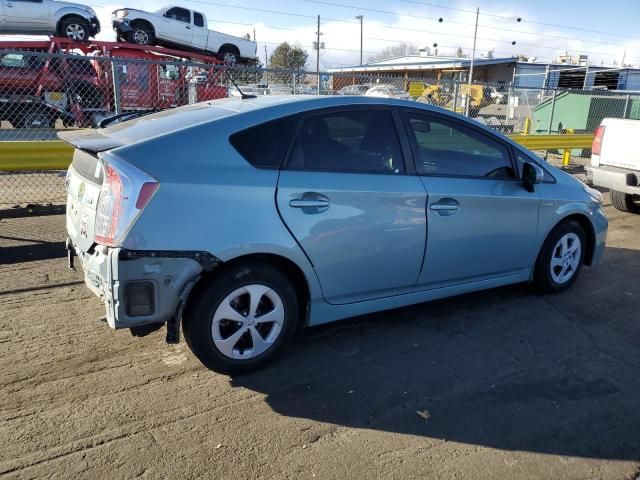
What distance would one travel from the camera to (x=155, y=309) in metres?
2.86

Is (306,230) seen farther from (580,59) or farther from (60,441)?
(580,59)

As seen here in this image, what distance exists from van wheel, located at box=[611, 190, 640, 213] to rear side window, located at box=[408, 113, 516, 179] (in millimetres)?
4987

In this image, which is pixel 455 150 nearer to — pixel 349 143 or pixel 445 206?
pixel 445 206

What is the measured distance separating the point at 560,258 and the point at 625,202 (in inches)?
173

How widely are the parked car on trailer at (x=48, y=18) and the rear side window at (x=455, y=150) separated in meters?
14.5

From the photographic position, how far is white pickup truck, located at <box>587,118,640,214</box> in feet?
23.6

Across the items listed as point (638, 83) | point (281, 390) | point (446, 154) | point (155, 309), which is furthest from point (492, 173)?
point (638, 83)

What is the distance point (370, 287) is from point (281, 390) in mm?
920

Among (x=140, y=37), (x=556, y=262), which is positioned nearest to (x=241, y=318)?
(x=556, y=262)

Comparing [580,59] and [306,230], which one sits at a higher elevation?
[580,59]

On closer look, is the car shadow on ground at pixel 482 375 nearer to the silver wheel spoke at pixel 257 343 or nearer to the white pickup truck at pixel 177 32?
the silver wheel spoke at pixel 257 343

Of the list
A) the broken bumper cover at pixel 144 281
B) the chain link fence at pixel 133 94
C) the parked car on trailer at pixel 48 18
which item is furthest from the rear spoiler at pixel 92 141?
the parked car on trailer at pixel 48 18

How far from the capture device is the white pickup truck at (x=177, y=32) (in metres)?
17.0

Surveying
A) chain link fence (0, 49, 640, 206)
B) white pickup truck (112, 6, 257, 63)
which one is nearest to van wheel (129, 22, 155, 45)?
white pickup truck (112, 6, 257, 63)
